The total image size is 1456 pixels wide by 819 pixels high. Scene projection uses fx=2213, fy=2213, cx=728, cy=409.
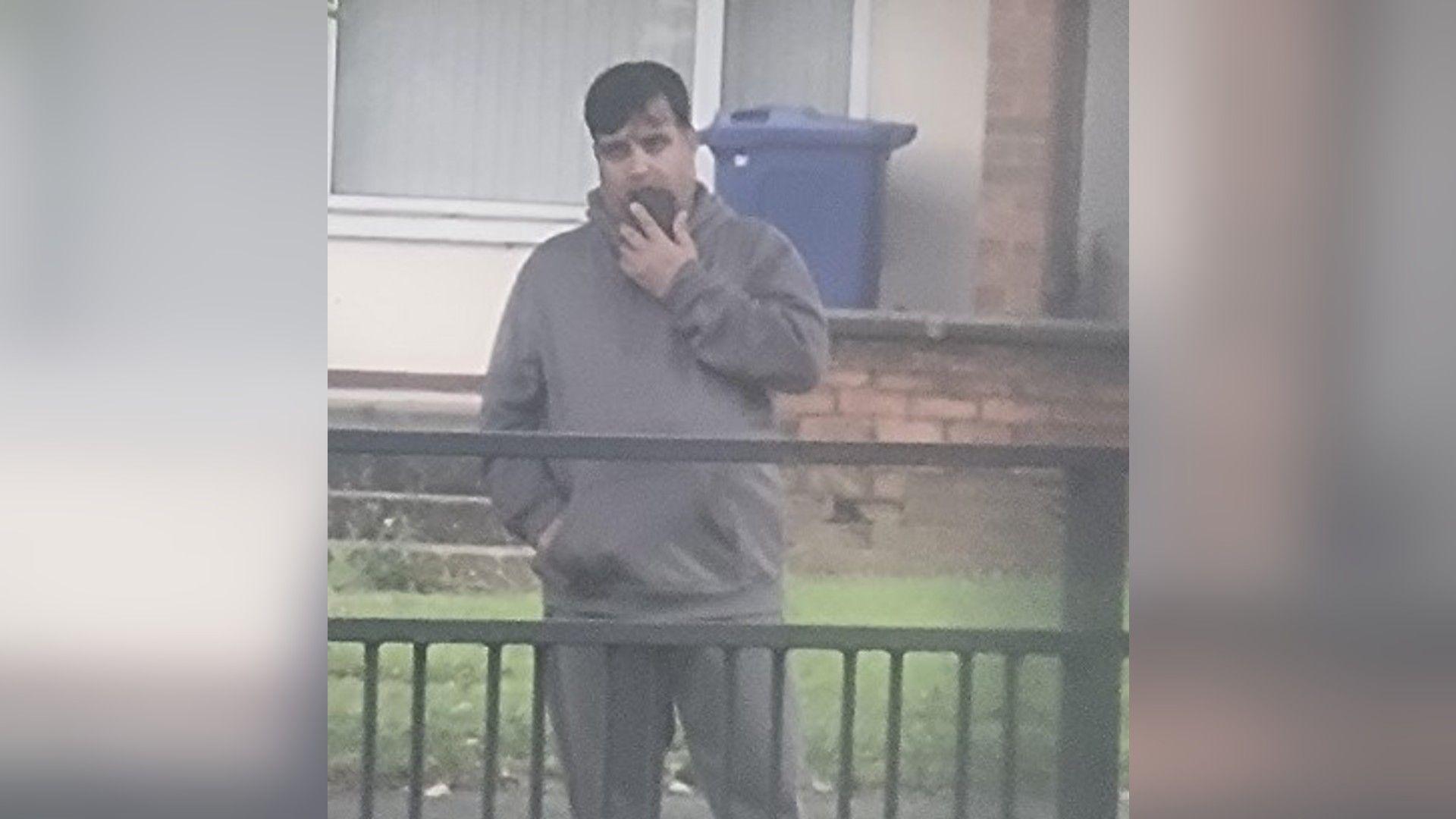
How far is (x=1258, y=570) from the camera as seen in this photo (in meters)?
2.65

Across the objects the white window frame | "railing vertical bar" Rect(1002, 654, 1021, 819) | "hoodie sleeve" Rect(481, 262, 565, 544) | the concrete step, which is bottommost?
"railing vertical bar" Rect(1002, 654, 1021, 819)

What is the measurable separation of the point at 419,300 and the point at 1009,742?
81 cm

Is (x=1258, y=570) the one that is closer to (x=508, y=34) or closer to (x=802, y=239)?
(x=802, y=239)

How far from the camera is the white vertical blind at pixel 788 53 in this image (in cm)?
230

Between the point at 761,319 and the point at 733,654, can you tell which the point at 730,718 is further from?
the point at 761,319

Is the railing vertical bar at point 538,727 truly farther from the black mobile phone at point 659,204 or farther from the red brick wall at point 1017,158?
the red brick wall at point 1017,158

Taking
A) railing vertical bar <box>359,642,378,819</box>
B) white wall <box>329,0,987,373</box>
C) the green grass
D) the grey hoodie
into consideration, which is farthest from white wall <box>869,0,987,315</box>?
railing vertical bar <box>359,642,378,819</box>

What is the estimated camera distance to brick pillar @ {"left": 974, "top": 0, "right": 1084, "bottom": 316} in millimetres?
2381

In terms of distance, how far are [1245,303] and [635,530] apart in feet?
2.59

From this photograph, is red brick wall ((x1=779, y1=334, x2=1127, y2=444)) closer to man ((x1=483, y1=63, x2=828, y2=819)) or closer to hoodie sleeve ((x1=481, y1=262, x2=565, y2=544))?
man ((x1=483, y1=63, x2=828, y2=819))

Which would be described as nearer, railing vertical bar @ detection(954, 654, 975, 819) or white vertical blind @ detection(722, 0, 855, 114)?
white vertical blind @ detection(722, 0, 855, 114)

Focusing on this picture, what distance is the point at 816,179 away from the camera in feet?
7.64

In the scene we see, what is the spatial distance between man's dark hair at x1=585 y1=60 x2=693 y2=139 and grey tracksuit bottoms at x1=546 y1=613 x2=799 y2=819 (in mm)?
556

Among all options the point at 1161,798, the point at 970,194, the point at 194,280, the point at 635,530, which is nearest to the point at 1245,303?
the point at 970,194
